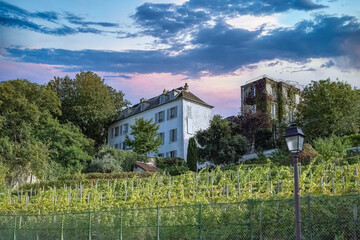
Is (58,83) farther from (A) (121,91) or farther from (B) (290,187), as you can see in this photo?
(B) (290,187)

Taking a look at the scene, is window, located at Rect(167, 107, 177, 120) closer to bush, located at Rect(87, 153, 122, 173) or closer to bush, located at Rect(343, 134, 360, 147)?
bush, located at Rect(87, 153, 122, 173)

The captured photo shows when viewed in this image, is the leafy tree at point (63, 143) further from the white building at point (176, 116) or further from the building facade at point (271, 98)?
the building facade at point (271, 98)

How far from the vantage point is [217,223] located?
14516 mm

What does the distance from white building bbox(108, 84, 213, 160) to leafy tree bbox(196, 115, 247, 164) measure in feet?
9.14

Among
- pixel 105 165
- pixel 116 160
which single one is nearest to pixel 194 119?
pixel 116 160

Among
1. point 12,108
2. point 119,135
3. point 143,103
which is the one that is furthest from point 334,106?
point 12,108

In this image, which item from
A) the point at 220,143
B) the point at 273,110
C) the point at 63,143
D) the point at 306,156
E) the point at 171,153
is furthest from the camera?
the point at 273,110

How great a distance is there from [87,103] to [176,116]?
36.3 feet

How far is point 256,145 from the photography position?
4191 centimetres

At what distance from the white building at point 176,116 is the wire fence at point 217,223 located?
25.1 m

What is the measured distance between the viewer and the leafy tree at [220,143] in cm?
3847

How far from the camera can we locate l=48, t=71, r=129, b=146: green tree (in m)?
49.3

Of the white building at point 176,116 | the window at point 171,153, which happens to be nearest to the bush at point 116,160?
the window at point 171,153

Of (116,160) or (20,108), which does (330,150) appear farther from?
(20,108)
